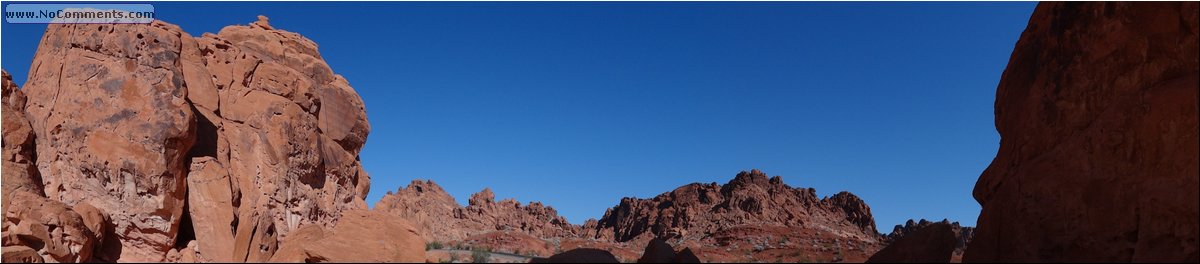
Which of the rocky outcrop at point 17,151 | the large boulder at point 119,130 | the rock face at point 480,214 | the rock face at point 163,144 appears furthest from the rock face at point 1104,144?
the rock face at point 480,214

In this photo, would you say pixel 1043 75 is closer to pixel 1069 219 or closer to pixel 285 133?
pixel 1069 219

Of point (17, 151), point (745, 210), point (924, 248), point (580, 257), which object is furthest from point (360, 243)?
point (745, 210)

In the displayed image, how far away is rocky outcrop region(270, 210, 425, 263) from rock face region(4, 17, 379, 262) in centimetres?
331

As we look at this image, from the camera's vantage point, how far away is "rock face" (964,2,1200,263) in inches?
562

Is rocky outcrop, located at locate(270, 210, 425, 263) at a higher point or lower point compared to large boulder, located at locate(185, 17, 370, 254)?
lower

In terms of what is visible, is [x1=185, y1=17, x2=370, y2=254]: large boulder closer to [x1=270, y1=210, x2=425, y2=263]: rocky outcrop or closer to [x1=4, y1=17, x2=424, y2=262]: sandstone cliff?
[x1=4, y1=17, x2=424, y2=262]: sandstone cliff

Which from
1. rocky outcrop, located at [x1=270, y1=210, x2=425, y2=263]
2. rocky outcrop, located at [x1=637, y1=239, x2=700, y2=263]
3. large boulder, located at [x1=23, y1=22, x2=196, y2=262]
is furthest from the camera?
large boulder, located at [x1=23, y1=22, x2=196, y2=262]

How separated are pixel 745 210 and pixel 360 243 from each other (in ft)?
148

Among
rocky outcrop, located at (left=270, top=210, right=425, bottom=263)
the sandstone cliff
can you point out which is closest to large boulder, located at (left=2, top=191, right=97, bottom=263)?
the sandstone cliff

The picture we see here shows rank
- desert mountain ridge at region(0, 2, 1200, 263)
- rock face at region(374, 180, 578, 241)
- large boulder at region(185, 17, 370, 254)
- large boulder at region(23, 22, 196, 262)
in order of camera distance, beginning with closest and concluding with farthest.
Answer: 1. desert mountain ridge at region(0, 2, 1200, 263)
2. large boulder at region(23, 22, 196, 262)
3. large boulder at region(185, 17, 370, 254)
4. rock face at region(374, 180, 578, 241)

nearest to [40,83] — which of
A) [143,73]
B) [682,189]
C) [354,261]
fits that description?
[143,73]

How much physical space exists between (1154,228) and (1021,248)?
9.44ft

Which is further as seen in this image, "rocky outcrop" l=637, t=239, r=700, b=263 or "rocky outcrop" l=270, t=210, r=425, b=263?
"rocky outcrop" l=637, t=239, r=700, b=263

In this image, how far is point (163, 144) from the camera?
19.0m
